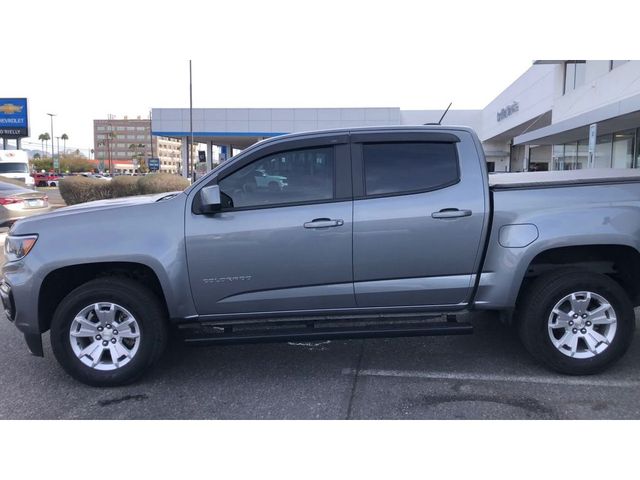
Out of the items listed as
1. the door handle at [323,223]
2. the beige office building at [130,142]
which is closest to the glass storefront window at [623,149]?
the door handle at [323,223]

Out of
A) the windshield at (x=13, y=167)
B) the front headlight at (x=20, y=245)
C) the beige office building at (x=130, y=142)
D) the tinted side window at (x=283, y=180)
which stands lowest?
the front headlight at (x=20, y=245)

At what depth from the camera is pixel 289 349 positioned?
17.1 ft

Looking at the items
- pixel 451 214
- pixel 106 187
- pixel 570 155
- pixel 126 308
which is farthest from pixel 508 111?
pixel 126 308

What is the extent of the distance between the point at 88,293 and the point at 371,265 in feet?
7.48

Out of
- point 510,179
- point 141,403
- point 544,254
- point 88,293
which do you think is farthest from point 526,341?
point 88,293

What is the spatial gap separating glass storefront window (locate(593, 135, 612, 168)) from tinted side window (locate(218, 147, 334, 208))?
20379mm

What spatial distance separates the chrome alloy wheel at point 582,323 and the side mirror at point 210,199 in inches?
113

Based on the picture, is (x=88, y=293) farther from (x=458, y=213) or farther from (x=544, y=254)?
(x=544, y=254)

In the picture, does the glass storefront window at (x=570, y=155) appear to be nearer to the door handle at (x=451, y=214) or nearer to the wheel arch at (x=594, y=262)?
the wheel arch at (x=594, y=262)

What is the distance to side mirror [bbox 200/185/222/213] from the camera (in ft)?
13.7

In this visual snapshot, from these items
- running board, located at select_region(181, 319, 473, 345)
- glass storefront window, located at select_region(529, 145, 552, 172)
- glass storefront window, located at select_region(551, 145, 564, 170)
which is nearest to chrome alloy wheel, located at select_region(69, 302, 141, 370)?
running board, located at select_region(181, 319, 473, 345)

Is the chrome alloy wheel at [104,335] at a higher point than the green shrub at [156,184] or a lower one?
lower

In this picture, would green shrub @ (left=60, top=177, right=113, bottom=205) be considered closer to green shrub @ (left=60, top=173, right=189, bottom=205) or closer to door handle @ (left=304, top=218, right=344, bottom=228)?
green shrub @ (left=60, top=173, right=189, bottom=205)

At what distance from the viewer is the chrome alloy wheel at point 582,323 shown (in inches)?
171
